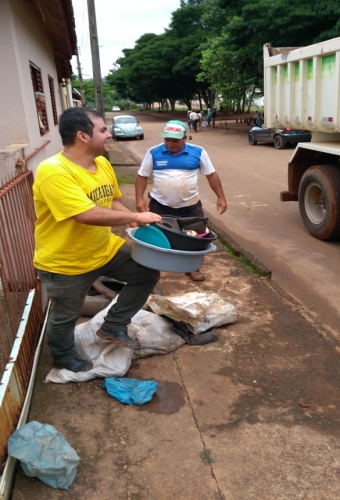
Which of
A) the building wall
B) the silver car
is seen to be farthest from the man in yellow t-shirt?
the silver car

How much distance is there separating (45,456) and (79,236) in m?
1.21

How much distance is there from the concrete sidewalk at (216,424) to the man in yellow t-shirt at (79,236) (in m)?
0.39

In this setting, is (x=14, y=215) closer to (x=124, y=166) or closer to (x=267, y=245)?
(x=267, y=245)

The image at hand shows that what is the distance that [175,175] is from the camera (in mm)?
4352

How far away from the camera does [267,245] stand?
20.6 feet

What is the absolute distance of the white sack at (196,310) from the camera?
11.1 ft

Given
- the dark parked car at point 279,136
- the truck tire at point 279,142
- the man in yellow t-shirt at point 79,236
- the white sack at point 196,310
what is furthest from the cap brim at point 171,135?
the truck tire at point 279,142

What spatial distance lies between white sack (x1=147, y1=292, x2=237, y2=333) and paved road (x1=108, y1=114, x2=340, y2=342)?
82cm

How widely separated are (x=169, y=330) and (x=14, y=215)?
4.79 ft

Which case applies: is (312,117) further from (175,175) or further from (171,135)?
(171,135)

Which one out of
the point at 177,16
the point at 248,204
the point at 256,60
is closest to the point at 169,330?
the point at 248,204

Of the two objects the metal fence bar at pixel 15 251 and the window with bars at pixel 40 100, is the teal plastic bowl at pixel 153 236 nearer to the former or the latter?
the metal fence bar at pixel 15 251

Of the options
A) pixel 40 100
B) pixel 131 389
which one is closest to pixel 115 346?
pixel 131 389

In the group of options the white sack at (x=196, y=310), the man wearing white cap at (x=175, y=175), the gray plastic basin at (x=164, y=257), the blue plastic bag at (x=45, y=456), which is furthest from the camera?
the man wearing white cap at (x=175, y=175)
